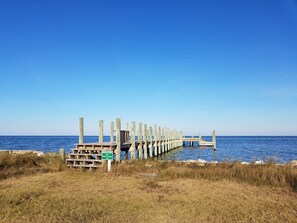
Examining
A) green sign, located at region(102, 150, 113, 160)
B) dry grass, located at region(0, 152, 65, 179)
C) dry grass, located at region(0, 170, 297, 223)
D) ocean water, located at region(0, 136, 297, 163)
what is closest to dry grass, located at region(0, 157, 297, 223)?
dry grass, located at region(0, 170, 297, 223)

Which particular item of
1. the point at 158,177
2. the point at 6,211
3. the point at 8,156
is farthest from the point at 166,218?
the point at 8,156

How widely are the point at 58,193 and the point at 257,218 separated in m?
5.68

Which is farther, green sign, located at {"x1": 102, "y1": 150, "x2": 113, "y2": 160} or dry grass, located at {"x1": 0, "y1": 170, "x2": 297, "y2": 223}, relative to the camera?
green sign, located at {"x1": 102, "y1": 150, "x2": 113, "y2": 160}

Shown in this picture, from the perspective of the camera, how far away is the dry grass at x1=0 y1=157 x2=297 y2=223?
562cm

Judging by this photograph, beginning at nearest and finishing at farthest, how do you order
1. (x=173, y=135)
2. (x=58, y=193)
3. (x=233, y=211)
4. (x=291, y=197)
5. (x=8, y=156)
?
(x=233, y=211) < (x=291, y=197) < (x=58, y=193) < (x=8, y=156) < (x=173, y=135)

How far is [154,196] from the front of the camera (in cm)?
734

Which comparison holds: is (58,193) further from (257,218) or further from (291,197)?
(291,197)

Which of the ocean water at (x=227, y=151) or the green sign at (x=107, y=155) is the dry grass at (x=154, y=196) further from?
the ocean water at (x=227, y=151)

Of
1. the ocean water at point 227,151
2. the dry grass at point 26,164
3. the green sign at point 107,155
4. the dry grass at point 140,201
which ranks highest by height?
the green sign at point 107,155

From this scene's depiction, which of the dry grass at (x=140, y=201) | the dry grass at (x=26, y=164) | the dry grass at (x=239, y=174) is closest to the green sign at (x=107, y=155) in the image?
the dry grass at (x=239, y=174)

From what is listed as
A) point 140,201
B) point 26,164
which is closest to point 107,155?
point 26,164

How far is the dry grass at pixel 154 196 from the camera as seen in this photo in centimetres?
562

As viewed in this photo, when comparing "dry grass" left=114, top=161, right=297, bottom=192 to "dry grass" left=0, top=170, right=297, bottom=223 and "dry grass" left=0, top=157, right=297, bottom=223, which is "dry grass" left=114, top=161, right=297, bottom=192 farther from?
"dry grass" left=0, top=170, right=297, bottom=223

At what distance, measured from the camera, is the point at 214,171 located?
34.1 ft
